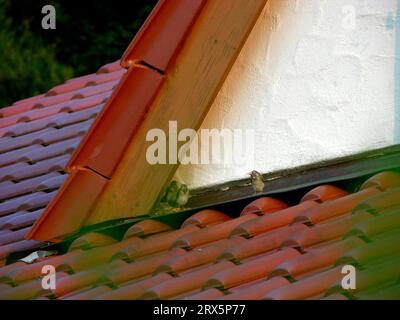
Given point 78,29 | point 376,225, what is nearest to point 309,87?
point 376,225

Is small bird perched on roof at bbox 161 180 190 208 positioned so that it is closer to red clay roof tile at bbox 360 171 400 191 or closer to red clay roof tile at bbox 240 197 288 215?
red clay roof tile at bbox 240 197 288 215

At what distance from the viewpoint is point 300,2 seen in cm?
521

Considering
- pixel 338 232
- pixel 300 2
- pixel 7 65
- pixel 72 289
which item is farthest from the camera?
pixel 7 65

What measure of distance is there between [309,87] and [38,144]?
2541 millimetres

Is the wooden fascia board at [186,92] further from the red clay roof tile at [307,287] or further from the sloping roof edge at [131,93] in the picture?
the red clay roof tile at [307,287]

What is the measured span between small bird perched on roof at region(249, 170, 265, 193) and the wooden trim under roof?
361mm

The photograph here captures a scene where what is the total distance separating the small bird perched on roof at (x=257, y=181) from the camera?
516 cm

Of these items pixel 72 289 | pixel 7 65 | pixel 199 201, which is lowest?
pixel 72 289

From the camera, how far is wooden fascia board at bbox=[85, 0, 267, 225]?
5254 millimetres

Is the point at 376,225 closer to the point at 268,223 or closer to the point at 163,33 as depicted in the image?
the point at 268,223

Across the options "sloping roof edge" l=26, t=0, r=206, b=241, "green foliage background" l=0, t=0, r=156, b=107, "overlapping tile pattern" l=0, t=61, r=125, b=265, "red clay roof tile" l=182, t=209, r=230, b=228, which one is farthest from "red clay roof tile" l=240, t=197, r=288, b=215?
"green foliage background" l=0, t=0, r=156, b=107

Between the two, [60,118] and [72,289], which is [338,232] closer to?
[72,289]
